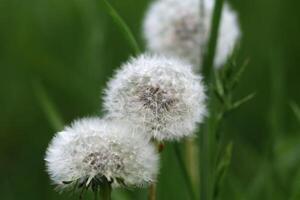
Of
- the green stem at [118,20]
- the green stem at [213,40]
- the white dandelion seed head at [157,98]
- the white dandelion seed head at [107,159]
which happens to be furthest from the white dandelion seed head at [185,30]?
the white dandelion seed head at [107,159]

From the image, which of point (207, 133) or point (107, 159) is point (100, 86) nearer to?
point (207, 133)

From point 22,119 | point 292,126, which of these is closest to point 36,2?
point 22,119

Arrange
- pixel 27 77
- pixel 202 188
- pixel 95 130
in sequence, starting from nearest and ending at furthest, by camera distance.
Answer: pixel 95 130
pixel 202 188
pixel 27 77

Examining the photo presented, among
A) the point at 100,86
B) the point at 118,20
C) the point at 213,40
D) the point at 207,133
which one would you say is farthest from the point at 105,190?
the point at 100,86

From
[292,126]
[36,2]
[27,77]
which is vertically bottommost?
[292,126]

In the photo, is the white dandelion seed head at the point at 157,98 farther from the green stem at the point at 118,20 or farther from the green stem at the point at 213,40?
the green stem at the point at 213,40

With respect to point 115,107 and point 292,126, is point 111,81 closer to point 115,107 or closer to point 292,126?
point 115,107
